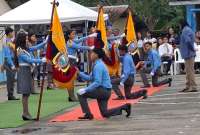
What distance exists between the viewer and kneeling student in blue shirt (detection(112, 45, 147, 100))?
16.2m

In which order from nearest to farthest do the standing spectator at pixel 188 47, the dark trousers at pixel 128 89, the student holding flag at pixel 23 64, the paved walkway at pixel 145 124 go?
the paved walkway at pixel 145 124 < the student holding flag at pixel 23 64 < the dark trousers at pixel 128 89 < the standing spectator at pixel 188 47

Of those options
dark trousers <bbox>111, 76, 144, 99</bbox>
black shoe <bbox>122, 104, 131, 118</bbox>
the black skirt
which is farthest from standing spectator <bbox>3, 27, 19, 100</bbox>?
black shoe <bbox>122, 104, 131, 118</bbox>

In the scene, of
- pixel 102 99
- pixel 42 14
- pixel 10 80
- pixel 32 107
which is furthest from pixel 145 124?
pixel 42 14

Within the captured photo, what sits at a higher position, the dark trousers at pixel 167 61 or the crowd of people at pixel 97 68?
the crowd of people at pixel 97 68

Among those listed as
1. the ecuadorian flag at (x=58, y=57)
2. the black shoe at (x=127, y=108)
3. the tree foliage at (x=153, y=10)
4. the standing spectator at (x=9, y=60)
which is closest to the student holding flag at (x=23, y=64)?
the ecuadorian flag at (x=58, y=57)

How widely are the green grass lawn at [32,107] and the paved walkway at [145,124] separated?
2.38 feet

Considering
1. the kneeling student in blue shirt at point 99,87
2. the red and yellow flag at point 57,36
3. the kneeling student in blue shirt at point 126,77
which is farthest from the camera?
the kneeling student in blue shirt at point 126,77

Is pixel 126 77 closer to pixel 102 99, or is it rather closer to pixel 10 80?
pixel 102 99

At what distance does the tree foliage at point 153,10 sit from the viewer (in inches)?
1853

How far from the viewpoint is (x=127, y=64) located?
1622 cm

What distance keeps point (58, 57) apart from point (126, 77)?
9.01 feet

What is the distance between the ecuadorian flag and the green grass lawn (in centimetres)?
107

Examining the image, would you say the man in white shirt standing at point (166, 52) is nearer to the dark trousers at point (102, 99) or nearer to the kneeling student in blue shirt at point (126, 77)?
the kneeling student in blue shirt at point (126, 77)

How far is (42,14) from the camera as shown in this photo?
24.3 m
